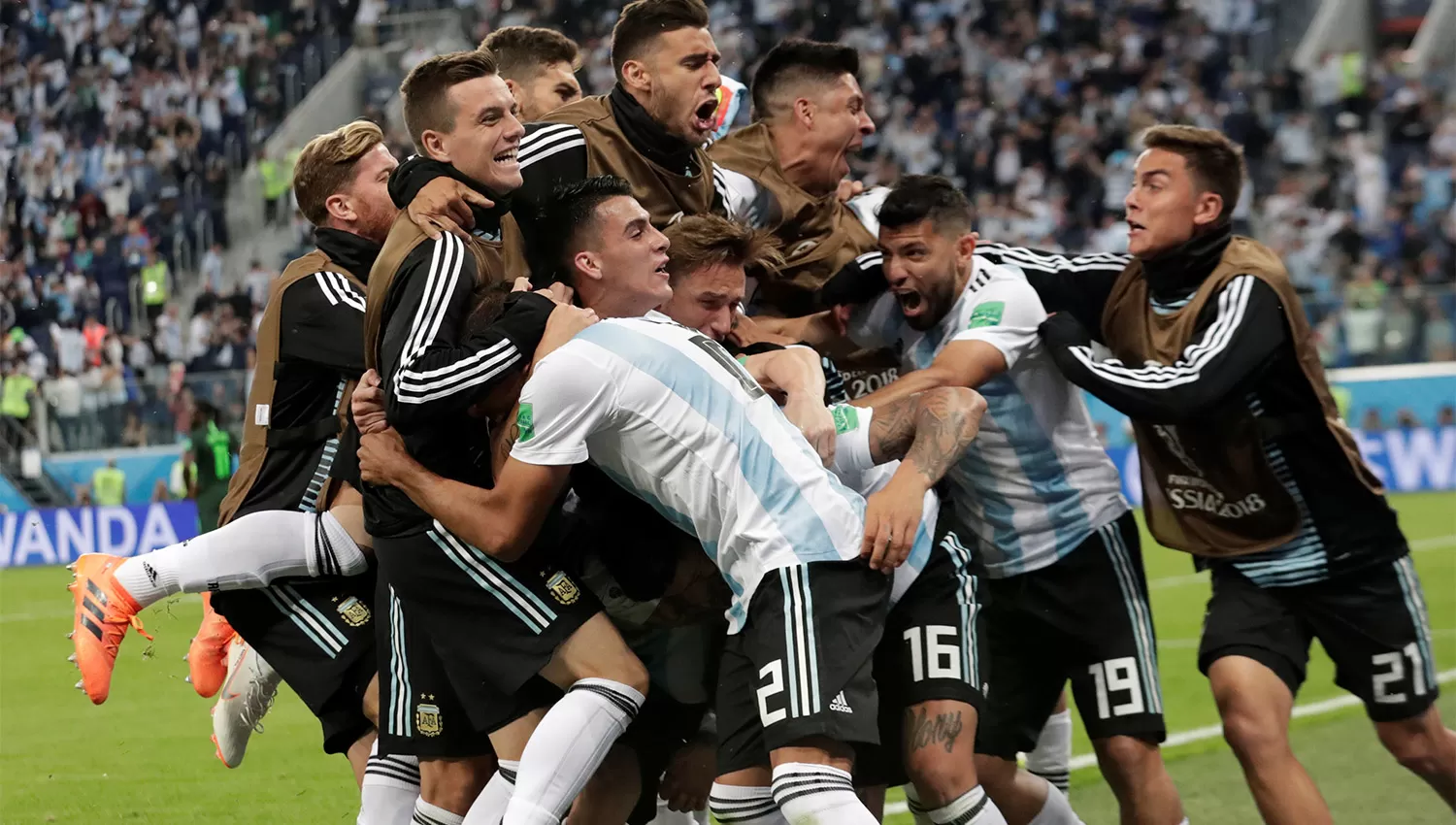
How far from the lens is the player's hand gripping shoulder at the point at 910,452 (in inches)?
181

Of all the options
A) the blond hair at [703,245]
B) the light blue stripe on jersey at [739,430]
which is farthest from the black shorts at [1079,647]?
the blond hair at [703,245]

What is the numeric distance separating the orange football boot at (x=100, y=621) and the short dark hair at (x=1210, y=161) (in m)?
3.96

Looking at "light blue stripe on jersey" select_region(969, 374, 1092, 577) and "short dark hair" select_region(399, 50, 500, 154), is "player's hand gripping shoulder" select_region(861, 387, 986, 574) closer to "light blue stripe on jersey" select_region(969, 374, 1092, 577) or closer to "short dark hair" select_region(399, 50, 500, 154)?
"light blue stripe on jersey" select_region(969, 374, 1092, 577)

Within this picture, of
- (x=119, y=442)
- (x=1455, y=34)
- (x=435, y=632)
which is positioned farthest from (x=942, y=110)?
(x=435, y=632)

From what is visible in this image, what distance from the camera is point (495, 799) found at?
4.93 meters

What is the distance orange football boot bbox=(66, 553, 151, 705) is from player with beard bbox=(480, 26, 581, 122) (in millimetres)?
2389

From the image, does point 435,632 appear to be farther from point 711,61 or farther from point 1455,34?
point 1455,34

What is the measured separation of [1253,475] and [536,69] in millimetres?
3227

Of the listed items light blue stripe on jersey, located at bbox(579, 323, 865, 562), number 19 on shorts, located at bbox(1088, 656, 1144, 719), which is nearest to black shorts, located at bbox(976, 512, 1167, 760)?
number 19 on shorts, located at bbox(1088, 656, 1144, 719)

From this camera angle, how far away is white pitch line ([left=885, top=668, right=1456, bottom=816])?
25.9 feet

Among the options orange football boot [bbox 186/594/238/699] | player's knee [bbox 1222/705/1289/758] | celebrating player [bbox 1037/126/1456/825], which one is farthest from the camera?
orange football boot [bbox 186/594/238/699]

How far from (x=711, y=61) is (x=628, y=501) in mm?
1872

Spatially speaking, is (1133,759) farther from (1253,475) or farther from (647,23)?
(647,23)

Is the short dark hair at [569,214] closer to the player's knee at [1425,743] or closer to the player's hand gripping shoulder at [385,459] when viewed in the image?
the player's hand gripping shoulder at [385,459]
